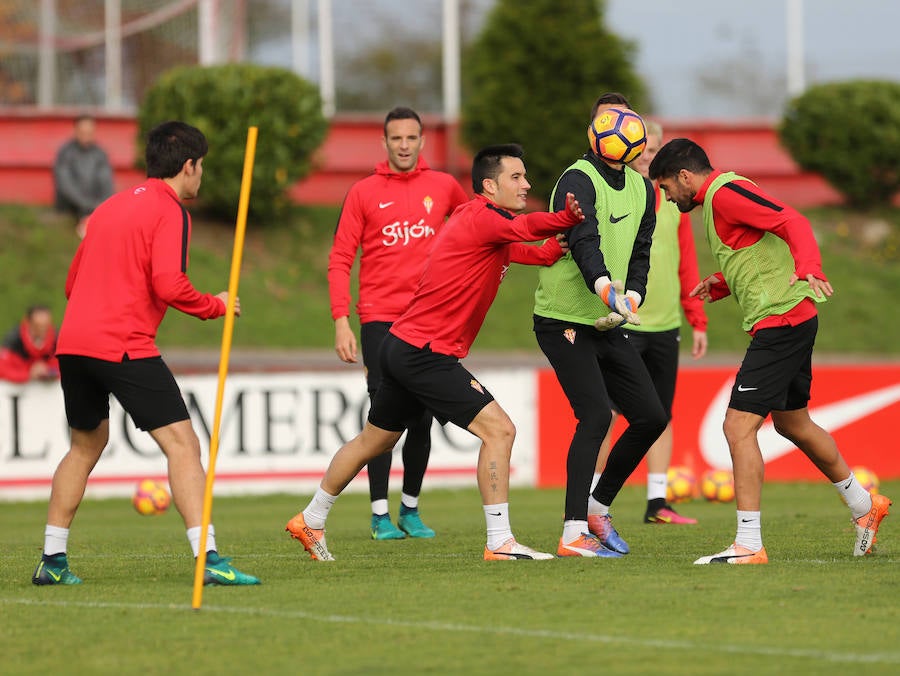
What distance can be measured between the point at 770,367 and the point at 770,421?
28.3 ft

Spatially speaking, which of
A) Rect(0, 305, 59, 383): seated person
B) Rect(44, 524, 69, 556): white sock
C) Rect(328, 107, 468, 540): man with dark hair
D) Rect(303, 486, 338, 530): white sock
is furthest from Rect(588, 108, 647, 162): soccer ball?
Rect(0, 305, 59, 383): seated person

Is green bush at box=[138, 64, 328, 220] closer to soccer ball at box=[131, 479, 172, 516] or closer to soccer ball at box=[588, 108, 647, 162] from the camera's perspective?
soccer ball at box=[131, 479, 172, 516]

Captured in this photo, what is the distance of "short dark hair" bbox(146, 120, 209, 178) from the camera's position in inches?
304

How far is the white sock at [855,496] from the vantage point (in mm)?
8547

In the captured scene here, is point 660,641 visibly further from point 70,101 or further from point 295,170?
point 70,101

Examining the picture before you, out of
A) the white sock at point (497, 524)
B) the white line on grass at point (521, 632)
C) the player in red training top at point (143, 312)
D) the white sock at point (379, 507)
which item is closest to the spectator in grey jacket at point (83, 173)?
the white sock at point (379, 507)

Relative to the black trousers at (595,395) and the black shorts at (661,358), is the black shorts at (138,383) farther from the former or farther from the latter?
the black shorts at (661,358)

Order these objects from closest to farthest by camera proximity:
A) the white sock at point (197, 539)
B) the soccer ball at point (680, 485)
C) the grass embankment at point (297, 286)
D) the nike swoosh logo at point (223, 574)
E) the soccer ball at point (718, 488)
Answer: the white sock at point (197, 539) < the nike swoosh logo at point (223, 574) < the soccer ball at point (680, 485) < the soccer ball at point (718, 488) < the grass embankment at point (297, 286)

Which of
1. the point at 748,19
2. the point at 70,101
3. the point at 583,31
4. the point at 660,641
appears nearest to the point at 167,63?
the point at 70,101

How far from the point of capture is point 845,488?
8672 millimetres

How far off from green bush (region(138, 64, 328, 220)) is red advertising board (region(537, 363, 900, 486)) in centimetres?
779

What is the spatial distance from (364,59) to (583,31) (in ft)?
14.0

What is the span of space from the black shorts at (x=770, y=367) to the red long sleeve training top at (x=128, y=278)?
270 cm

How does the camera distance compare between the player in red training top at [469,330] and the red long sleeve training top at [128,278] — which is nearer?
the red long sleeve training top at [128,278]
